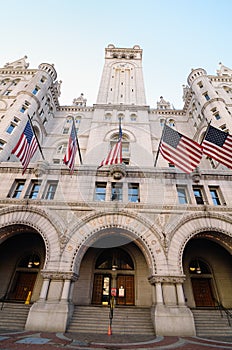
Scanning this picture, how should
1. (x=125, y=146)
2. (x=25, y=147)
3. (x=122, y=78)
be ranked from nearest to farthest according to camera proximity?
1. (x=25, y=147)
2. (x=125, y=146)
3. (x=122, y=78)

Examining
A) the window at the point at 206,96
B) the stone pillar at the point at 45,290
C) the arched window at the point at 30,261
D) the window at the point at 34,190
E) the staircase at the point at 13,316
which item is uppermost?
the window at the point at 206,96

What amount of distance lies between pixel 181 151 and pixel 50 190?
1221 centimetres

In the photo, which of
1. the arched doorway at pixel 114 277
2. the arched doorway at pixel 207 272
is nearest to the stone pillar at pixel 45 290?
the arched doorway at pixel 114 277

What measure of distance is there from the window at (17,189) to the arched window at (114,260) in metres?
9.89

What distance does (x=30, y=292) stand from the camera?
622 inches

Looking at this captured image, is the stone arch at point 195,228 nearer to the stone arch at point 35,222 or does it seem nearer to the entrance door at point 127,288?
the entrance door at point 127,288

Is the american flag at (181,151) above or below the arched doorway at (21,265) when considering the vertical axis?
above

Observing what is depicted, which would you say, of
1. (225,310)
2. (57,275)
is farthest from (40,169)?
(225,310)

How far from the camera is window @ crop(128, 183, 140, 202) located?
16.7 meters

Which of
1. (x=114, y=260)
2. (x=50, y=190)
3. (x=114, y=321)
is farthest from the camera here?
(x=114, y=260)

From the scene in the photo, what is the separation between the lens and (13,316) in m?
12.4

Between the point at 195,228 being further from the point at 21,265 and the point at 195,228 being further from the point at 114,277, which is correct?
the point at 21,265

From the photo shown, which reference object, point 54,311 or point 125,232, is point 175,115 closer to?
point 125,232

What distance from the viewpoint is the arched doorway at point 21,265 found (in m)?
15.8
